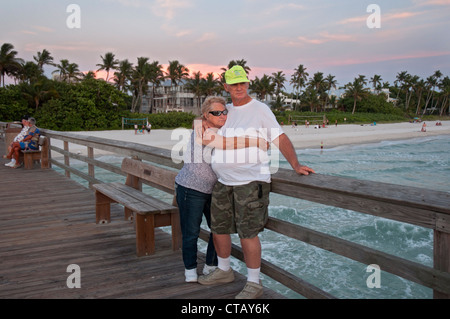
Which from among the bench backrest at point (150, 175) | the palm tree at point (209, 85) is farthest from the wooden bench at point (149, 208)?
the palm tree at point (209, 85)

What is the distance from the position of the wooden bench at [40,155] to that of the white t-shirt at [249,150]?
768cm

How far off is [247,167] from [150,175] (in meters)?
1.84

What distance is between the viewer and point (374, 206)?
7.23ft

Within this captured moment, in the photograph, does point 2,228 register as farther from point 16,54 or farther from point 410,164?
point 16,54

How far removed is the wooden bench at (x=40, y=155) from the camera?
930 centimetres

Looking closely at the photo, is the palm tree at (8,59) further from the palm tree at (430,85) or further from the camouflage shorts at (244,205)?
the palm tree at (430,85)

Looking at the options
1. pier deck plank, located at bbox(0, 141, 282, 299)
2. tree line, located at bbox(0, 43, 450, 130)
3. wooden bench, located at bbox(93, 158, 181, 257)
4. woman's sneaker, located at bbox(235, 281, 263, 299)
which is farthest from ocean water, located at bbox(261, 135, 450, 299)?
tree line, located at bbox(0, 43, 450, 130)

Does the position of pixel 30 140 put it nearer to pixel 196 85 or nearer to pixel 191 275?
pixel 191 275

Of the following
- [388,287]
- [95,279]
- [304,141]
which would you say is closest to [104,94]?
[304,141]

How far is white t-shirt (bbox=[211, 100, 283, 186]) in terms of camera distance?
2.66 m

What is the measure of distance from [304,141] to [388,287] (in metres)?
31.0

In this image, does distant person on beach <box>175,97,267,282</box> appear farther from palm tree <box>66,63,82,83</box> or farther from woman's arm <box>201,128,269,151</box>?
palm tree <box>66,63,82,83</box>

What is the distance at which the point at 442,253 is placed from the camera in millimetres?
1944

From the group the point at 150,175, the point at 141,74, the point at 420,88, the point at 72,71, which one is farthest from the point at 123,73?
the point at 420,88
